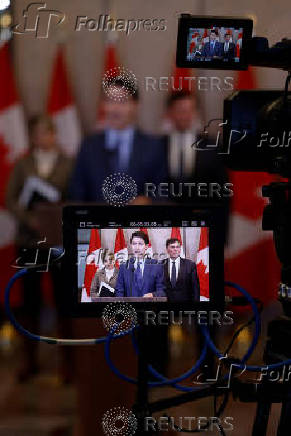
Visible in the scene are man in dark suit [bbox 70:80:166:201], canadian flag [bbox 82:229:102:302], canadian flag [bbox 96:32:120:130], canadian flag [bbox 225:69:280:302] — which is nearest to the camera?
canadian flag [bbox 82:229:102:302]

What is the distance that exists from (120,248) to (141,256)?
0.04 m

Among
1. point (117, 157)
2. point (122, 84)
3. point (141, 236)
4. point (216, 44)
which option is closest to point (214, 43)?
point (216, 44)

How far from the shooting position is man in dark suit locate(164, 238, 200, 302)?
1278 millimetres

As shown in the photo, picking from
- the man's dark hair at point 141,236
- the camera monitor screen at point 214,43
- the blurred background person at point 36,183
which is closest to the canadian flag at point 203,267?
the man's dark hair at point 141,236

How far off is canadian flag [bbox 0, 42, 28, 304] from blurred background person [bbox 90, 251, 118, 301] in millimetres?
2395

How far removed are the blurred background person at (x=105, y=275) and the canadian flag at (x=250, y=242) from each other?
192 cm

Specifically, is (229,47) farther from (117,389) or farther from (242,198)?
(242,198)

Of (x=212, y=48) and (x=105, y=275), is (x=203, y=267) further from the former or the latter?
(x=212, y=48)

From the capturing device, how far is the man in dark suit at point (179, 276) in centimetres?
128

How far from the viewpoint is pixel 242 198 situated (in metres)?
3.22

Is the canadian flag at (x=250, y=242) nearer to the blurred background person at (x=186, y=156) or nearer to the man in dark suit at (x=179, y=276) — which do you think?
the blurred background person at (x=186, y=156)

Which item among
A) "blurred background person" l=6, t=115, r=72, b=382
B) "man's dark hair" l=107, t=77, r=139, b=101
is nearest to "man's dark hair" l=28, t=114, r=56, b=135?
"blurred background person" l=6, t=115, r=72, b=382

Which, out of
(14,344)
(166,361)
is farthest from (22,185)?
(166,361)

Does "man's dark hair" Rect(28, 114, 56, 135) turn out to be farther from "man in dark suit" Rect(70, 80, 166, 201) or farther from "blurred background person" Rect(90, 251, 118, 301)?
"blurred background person" Rect(90, 251, 118, 301)
